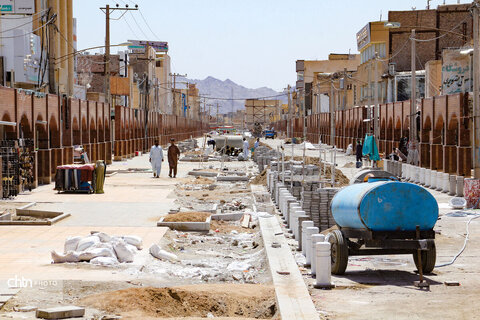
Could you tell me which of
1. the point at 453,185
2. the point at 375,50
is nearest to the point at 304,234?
the point at 453,185

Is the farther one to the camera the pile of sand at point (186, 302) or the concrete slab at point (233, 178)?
the concrete slab at point (233, 178)

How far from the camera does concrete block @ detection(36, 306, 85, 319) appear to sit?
919cm

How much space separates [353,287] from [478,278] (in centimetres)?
223

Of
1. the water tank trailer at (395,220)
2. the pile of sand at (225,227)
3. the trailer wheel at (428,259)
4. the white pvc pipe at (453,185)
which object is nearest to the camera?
the water tank trailer at (395,220)

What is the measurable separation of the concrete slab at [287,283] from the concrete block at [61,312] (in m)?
2.40

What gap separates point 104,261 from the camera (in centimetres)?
1315

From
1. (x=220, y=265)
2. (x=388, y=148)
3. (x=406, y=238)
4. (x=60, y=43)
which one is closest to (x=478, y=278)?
(x=406, y=238)

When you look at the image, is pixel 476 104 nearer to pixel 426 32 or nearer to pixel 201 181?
pixel 201 181

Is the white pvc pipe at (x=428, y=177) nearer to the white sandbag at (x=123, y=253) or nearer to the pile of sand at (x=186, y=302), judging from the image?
the white sandbag at (x=123, y=253)

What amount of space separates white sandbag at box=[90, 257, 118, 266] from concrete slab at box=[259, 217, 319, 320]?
2614 mm

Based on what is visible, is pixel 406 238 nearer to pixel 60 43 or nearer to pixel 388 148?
pixel 388 148

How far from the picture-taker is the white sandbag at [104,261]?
1312cm

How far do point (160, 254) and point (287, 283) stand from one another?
134 inches

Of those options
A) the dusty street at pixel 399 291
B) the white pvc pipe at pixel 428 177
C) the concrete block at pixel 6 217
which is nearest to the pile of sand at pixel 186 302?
the dusty street at pixel 399 291
